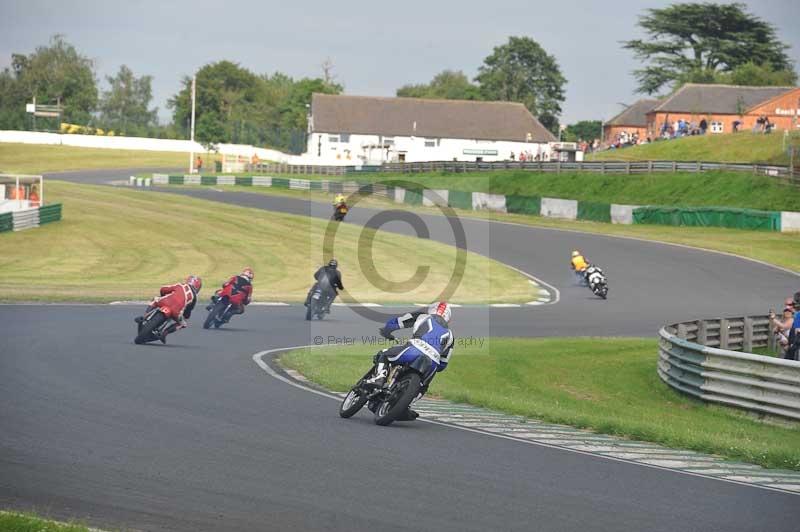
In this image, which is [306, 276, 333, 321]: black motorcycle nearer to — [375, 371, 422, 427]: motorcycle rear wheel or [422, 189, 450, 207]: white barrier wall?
[375, 371, 422, 427]: motorcycle rear wheel

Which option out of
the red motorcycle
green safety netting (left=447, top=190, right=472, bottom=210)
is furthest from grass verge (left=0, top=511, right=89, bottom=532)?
green safety netting (left=447, top=190, right=472, bottom=210)

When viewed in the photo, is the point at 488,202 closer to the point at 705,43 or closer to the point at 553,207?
the point at 553,207

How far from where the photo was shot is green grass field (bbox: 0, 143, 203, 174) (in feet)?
308

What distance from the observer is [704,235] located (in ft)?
165

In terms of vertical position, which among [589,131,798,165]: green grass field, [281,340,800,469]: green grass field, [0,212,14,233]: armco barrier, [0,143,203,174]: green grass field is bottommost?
[281,340,800,469]: green grass field

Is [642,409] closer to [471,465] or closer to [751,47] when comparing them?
[471,465]

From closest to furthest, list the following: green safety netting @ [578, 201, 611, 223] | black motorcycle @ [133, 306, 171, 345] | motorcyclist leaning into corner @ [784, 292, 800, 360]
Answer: motorcyclist leaning into corner @ [784, 292, 800, 360], black motorcycle @ [133, 306, 171, 345], green safety netting @ [578, 201, 611, 223]

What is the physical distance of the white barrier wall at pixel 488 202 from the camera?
203 ft

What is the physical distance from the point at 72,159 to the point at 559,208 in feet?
192

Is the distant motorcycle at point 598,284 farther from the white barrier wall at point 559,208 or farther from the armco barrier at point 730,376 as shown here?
the white barrier wall at point 559,208

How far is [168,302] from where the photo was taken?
1833 cm

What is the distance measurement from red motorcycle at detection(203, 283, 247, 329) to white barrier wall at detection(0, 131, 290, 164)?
85728mm

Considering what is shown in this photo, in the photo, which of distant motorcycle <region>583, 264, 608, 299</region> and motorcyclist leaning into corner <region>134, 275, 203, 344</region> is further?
distant motorcycle <region>583, 264, 608, 299</region>

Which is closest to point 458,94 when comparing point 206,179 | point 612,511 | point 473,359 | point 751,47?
point 751,47
